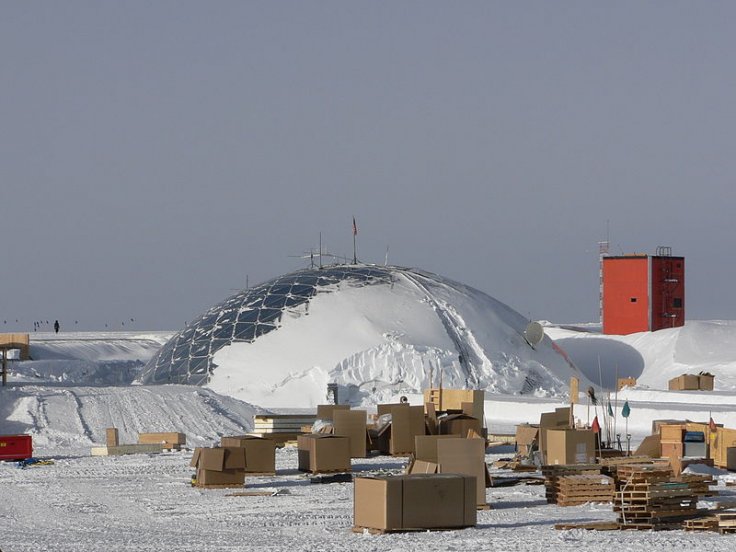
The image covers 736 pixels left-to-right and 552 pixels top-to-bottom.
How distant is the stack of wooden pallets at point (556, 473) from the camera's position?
1775 centimetres

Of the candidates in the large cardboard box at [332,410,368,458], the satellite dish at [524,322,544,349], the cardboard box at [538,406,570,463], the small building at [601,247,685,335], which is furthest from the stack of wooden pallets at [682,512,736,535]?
the small building at [601,247,685,335]

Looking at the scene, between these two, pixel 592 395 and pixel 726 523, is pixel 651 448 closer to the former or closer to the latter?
pixel 726 523

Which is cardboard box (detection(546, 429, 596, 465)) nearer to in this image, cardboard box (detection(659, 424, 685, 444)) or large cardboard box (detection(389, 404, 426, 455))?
cardboard box (detection(659, 424, 685, 444))

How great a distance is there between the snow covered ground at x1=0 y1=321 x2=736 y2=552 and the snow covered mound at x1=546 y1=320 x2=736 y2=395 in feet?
15.1

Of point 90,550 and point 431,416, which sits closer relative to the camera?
point 90,550

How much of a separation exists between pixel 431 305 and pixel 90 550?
31.3 m

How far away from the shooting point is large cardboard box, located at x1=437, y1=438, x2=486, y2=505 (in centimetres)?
1705

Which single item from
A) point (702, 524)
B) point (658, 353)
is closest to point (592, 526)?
point (702, 524)

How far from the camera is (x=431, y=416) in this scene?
2616 centimetres

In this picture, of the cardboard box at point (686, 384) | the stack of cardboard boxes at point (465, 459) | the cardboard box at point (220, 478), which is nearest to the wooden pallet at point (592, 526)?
the stack of cardboard boxes at point (465, 459)

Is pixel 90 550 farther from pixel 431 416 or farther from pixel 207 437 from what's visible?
pixel 207 437

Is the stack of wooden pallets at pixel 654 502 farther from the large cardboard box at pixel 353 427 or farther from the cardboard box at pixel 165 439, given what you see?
the cardboard box at pixel 165 439

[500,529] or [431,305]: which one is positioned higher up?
[431,305]

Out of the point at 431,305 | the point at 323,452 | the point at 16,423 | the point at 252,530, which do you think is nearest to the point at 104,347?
the point at 431,305
